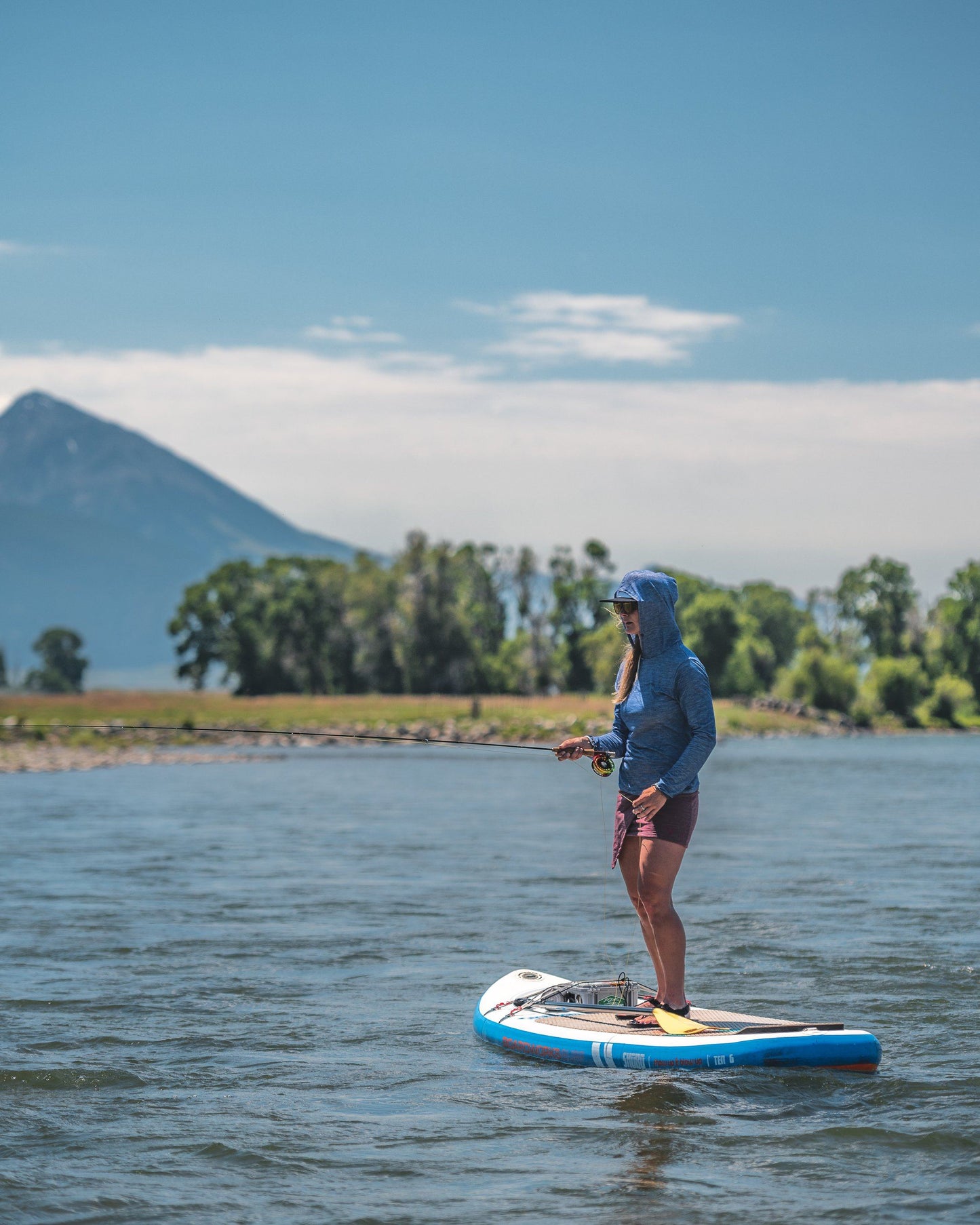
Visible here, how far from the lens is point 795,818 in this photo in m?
29.1

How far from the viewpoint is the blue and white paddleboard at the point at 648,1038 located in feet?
26.1

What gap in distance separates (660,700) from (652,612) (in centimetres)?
48

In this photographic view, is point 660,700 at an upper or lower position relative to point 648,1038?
upper

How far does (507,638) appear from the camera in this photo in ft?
418

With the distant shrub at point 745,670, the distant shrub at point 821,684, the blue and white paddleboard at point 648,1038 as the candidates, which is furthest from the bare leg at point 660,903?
the distant shrub at point 745,670

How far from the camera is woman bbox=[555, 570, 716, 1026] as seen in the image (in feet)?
26.0

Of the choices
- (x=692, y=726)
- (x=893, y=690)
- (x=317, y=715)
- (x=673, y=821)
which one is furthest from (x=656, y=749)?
(x=893, y=690)

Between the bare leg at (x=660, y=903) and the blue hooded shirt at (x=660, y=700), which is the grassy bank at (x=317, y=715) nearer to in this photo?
A: the bare leg at (x=660, y=903)

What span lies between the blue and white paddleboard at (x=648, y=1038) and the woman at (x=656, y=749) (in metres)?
0.33

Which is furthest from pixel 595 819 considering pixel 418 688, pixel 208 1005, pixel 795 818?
pixel 418 688

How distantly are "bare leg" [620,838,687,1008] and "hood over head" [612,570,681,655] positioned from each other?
1.05m

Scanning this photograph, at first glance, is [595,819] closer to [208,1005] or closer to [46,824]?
Answer: [46,824]

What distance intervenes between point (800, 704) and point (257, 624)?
3983 centimetres

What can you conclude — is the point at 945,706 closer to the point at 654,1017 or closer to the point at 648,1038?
the point at 654,1017
